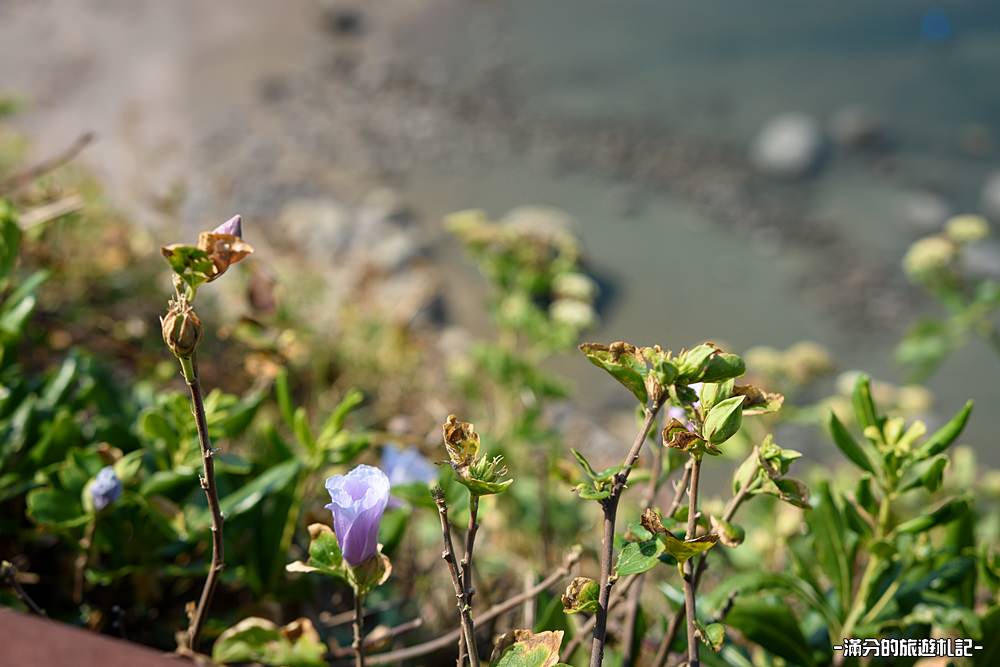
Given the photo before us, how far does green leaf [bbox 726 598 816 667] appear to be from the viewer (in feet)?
3.01

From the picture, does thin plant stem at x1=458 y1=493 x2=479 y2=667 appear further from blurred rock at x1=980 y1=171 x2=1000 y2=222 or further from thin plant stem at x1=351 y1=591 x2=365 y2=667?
blurred rock at x1=980 y1=171 x2=1000 y2=222

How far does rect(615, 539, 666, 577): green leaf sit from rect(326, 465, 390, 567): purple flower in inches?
7.2

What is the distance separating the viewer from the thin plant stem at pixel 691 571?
0.70m

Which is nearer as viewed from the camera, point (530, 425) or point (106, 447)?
point (106, 447)

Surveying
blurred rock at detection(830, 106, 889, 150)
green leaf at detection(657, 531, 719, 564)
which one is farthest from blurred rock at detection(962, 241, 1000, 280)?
green leaf at detection(657, 531, 719, 564)

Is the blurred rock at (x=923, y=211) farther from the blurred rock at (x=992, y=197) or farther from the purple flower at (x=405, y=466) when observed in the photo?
the purple flower at (x=405, y=466)

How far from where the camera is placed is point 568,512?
82.3 inches

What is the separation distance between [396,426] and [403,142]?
172 inches

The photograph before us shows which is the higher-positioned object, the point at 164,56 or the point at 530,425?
the point at 164,56

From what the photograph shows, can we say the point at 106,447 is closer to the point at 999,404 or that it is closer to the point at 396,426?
the point at 396,426

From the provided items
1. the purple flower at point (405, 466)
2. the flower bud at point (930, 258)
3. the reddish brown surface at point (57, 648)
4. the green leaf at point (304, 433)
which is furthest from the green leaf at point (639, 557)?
the flower bud at point (930, 258)

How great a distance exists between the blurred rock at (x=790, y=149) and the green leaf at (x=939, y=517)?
4.93 m

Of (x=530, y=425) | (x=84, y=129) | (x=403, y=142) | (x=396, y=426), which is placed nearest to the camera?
(x=396, y=426)

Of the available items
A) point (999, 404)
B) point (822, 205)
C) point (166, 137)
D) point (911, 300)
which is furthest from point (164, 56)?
point (999, 404)
